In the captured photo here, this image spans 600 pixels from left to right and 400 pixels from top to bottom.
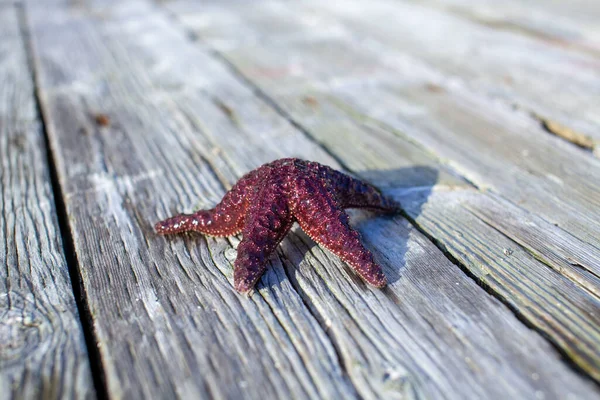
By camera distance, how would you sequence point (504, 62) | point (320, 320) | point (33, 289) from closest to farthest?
point (320, 320), point (33, 289), point (504, 62)

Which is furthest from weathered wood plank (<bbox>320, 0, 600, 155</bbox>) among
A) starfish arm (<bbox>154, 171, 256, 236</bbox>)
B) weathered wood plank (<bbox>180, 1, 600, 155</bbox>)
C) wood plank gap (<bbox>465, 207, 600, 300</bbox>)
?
starfish arm (<bbox>154, 171, 256, 236</bbox>)

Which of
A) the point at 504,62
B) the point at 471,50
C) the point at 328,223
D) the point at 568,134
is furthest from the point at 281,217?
the point at 471,50

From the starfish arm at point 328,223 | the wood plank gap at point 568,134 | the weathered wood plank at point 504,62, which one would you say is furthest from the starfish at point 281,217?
the weathered wood plank at point 504,62

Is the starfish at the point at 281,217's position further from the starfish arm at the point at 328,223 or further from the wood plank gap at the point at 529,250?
the wood plank gap at the point at 529,250

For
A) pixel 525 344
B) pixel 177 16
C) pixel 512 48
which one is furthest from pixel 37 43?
pixel 525 344

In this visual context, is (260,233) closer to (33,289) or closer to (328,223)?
(328,223)

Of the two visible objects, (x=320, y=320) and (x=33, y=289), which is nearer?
(x=320, y=320)
